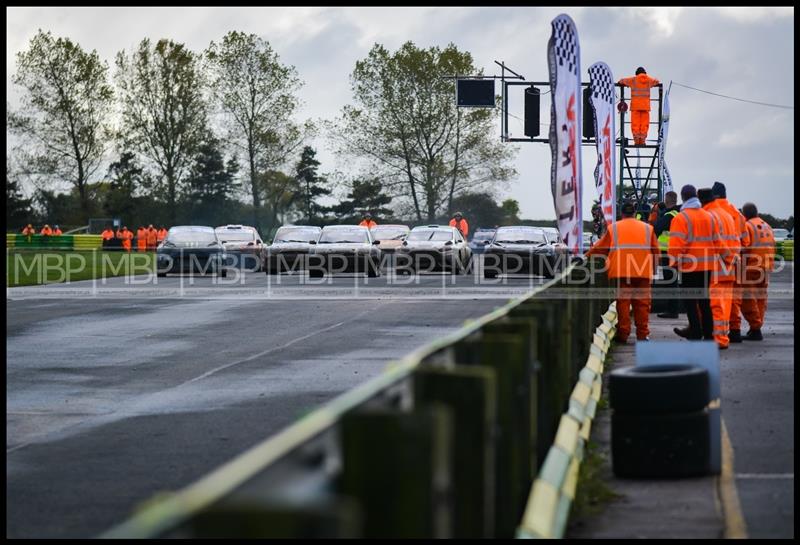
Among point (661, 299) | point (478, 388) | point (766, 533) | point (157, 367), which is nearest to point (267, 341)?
point (157, 367)

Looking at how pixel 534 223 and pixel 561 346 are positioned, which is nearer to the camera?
pixel 561 346

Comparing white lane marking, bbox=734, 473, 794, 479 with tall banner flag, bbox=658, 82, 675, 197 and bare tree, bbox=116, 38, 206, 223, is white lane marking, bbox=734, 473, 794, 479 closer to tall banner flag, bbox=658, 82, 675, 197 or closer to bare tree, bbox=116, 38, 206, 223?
tall banner flag, bbox=658, 82, 675, 197

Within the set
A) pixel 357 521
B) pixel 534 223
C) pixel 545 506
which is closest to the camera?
pixel 357 521

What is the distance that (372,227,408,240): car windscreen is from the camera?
49.5 m

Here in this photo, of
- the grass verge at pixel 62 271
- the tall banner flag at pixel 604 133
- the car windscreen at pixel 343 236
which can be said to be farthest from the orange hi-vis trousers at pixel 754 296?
the car windscreen at pixel 343 236

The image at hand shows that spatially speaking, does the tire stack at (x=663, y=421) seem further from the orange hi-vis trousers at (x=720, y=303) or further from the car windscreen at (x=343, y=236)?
the car windscreen at (x=343, y=236)

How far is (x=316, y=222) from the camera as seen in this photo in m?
103

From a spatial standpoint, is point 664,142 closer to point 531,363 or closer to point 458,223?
point 458,223

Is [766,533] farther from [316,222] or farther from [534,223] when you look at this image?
[534,223]

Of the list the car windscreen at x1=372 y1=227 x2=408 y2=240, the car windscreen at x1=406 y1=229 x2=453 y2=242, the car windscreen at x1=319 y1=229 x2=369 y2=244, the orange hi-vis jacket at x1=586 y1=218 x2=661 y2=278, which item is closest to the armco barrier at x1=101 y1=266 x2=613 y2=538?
the orange hi-vis jacket at x1=586 y1=218 x2=661 y2=278

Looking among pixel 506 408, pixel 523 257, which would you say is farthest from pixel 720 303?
pixel 523 257

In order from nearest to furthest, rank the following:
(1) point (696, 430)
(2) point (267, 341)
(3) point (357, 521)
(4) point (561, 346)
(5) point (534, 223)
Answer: (3) point (357, 521) → (1) point (696, 430) → (4) point (561, 346) → (2) point (267, 341) → (5) point (534, 223)

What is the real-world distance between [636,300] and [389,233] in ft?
111

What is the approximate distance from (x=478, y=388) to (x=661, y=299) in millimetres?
18953
